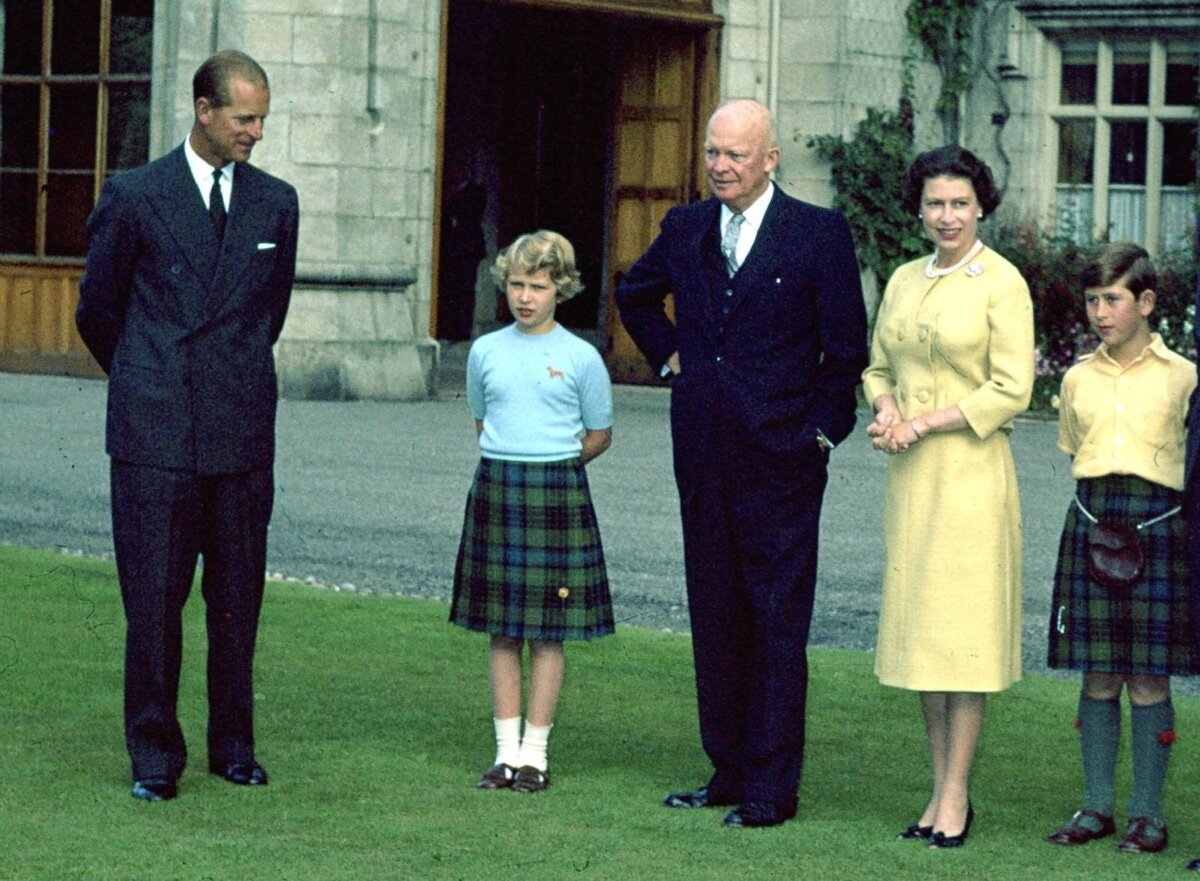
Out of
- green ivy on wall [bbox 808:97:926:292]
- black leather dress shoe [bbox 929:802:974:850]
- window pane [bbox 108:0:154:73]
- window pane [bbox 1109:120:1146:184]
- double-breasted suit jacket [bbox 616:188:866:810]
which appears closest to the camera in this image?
black leather dress shoe [bbox 929:802:974:850]

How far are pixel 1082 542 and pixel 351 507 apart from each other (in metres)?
6.73

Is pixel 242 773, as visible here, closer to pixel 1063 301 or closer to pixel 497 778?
pixel 497 778

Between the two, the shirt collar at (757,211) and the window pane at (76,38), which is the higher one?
the window pane at (76,38)

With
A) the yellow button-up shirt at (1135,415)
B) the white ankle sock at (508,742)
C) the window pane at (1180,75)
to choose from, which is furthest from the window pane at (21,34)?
the yellow button-up shirt at (1135,415)

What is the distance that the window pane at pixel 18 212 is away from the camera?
66.6 feet

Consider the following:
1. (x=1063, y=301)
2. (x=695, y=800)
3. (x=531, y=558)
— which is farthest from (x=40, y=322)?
(x=695, y=800)

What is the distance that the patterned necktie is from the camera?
634cm

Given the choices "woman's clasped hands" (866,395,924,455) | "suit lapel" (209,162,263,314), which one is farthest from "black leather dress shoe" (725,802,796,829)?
"suit lapel" (209,162,263,314)

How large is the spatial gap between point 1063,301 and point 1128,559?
14.5m

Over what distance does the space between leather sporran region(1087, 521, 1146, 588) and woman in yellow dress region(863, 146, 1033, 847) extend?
0.19m

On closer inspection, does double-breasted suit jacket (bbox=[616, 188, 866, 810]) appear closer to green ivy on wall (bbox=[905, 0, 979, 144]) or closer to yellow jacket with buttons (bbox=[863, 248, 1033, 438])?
yellow jacket with buttons (bbox=[863, 248, 1033, 438])

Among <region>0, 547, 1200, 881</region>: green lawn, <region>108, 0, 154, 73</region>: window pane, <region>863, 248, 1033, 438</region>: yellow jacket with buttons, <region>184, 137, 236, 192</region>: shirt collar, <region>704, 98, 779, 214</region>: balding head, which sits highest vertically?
<region>108, 0, 154, 73</region>: window pane

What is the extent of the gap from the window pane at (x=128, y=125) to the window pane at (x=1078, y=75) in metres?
7.94

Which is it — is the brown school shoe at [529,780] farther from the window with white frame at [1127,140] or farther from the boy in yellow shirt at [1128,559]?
the window with white frame at [1127,140]
